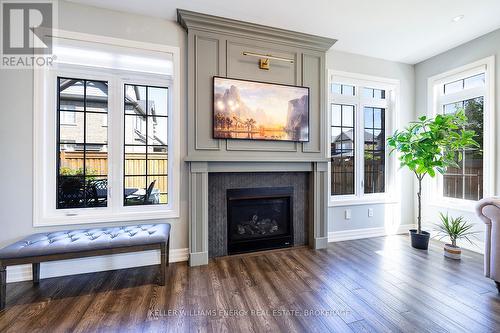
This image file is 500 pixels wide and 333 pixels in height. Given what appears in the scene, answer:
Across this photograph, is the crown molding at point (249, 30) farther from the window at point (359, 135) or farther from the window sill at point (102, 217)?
the window sill at point (102, 217)

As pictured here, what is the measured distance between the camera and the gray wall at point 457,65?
2975 mm

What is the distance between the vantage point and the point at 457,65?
338 cm

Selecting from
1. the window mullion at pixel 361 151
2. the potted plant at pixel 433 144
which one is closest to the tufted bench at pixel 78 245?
the window mullion at pixel 361 151

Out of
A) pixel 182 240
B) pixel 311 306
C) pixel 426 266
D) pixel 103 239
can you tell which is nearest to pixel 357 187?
pixel 426 266

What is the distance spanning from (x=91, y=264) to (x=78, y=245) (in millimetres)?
648

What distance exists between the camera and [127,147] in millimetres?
2727

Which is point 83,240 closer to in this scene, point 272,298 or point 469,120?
point 272,298

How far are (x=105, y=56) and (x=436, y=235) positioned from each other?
539 centimetres

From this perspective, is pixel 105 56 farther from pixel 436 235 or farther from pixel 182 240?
pixel 436 235

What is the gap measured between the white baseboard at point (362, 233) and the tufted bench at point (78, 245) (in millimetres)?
2502

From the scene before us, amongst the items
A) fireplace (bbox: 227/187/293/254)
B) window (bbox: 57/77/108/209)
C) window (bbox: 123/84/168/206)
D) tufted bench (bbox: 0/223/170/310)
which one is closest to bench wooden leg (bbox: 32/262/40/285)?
tufted bench (bbox: 0/223/170/310)

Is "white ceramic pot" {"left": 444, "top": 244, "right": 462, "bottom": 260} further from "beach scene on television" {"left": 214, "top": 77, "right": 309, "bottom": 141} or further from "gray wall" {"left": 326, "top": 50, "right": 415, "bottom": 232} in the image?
"beach scene on television" {"left": 214, "top": 77, "right": 309, "bottom": 141}

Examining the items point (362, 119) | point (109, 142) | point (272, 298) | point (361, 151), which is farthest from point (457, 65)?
point (109, 142)

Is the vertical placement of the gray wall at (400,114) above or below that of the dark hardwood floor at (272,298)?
above
